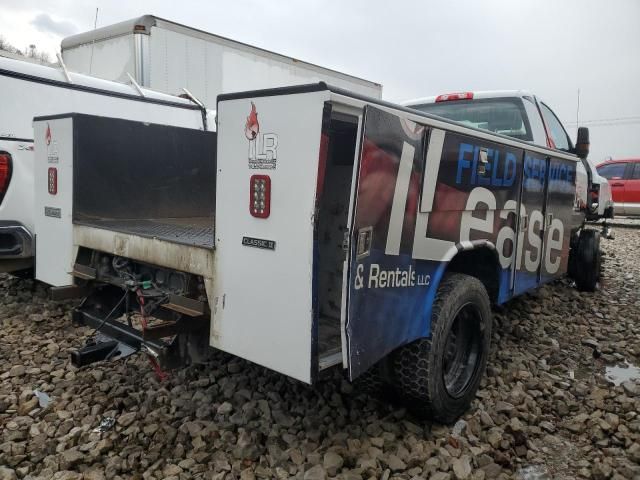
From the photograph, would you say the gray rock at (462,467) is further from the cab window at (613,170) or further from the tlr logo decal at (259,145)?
the cab window at (613,170)

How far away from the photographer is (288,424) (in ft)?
9.36

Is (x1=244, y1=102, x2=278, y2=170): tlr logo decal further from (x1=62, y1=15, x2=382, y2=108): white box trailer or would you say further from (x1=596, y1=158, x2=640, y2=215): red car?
(x1=596, y1=158, x2=640, y2=215): red car

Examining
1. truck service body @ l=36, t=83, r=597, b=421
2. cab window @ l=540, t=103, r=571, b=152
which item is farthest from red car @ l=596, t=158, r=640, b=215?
truck service body @ l=36, t=83, r=597, b=421

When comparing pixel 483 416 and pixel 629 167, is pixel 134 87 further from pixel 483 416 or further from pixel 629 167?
pixel 629 167

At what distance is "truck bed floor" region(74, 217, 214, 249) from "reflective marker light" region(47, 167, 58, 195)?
290 millimetres

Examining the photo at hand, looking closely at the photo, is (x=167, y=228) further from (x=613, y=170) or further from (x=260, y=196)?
(x=613, y=170)

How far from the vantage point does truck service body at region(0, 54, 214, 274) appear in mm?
4250

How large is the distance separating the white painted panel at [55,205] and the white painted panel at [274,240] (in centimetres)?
148

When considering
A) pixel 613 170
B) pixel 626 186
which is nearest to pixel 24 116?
pixel 626 186

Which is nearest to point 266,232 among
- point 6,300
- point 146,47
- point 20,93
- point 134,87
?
point 20,93

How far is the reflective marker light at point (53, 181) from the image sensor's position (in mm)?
3341

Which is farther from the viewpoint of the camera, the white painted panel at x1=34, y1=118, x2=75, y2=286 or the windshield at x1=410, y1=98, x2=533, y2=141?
the windshield at x1=410, y1=98, x2=533, y2=141

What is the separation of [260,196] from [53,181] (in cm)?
193

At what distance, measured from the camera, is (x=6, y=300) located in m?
4.98
